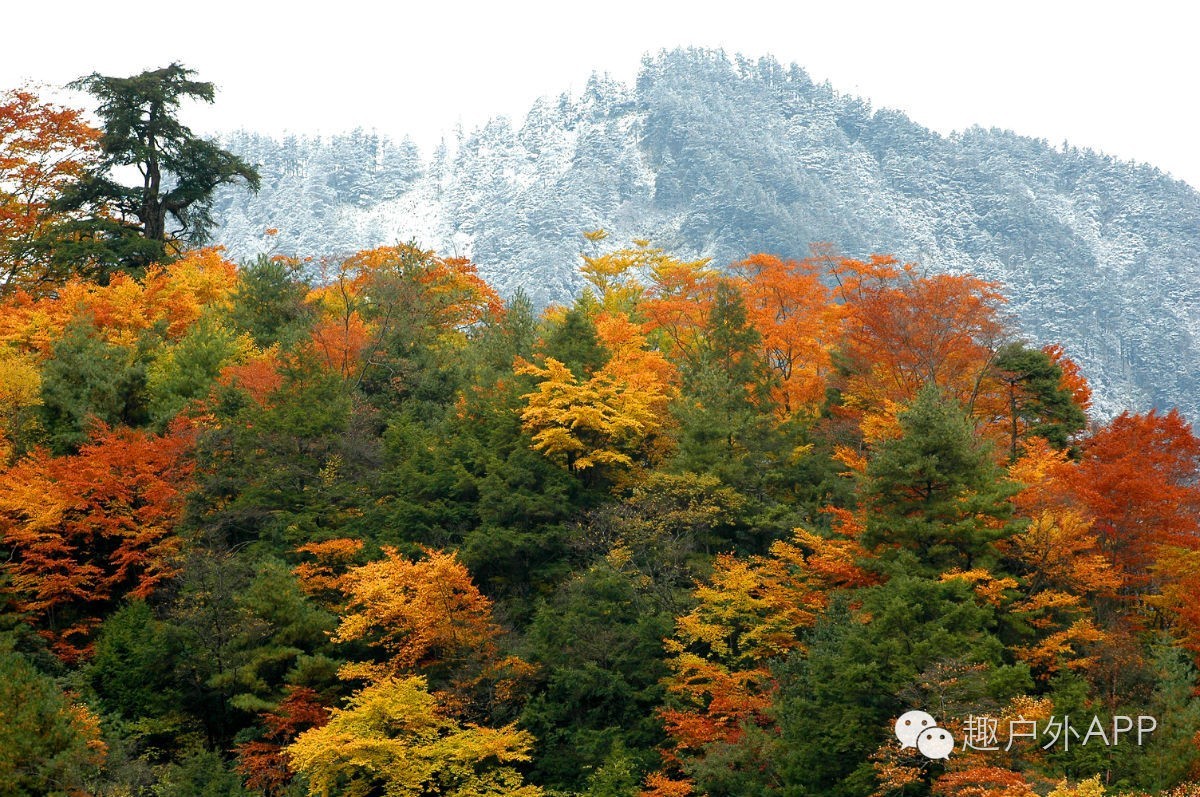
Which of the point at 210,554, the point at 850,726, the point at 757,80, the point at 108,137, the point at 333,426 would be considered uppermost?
the point at 757,80

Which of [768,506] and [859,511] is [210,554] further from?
[859,511]

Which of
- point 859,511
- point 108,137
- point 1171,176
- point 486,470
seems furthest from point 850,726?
point 1171,176

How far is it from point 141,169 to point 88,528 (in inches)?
889

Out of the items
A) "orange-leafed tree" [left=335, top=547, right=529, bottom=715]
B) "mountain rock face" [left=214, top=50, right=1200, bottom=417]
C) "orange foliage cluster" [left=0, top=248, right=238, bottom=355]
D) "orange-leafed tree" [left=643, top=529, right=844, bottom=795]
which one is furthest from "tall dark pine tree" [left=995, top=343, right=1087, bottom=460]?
"mountain rock face" [left=214, top=50, right=1200, bottom=417]

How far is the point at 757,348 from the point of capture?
3897 centimetres

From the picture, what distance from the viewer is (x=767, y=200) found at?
128 metres

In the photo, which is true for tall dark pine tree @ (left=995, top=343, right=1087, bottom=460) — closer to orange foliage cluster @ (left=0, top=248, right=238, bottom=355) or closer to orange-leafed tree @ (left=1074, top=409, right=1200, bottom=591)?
orange-leafed tree @ (left=1074, top=409, right=1200, bottom=591)

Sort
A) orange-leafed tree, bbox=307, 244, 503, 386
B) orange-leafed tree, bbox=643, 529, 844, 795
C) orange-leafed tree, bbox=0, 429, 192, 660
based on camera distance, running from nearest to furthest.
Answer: orange-leafed tree, bbox=643, 529, 844, 795 → orange-leafed tree, bbox=0, 429, 192, 660 → orange-leafed tree, bbox=307, 244, 503, 386

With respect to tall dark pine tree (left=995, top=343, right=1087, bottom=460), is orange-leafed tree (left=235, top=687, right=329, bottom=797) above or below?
below

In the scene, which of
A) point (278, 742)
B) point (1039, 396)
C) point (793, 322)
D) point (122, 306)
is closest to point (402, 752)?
point (278, 742)

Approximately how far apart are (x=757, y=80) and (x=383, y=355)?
12133 centimetres

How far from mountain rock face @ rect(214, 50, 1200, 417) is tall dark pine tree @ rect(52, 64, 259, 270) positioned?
6135cm

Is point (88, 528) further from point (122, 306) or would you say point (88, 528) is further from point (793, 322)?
point (793, 322)

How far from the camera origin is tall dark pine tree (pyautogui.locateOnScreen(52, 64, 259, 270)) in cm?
4697
